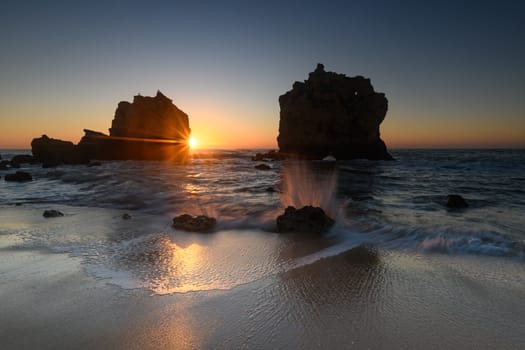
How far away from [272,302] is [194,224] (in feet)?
13.4

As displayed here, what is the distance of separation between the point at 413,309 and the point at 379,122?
5684cm

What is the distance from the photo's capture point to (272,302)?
11.1ft

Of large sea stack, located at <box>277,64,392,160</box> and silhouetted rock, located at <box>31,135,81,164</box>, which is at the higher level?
large sea stack, located at <box>277,64,392,160</box>

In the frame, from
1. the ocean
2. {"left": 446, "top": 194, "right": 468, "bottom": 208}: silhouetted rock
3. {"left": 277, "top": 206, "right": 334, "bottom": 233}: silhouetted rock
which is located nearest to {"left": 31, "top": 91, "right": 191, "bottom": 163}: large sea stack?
the ocean

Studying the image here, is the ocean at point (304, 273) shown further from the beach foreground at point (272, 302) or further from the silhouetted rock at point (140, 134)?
the silhouetted rock at point (140, 134)

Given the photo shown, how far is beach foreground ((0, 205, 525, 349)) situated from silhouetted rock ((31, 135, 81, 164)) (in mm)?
38588

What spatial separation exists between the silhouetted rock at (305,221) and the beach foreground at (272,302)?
56.4 inches

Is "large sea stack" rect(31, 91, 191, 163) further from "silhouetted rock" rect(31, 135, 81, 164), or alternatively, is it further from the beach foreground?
the beach foreground

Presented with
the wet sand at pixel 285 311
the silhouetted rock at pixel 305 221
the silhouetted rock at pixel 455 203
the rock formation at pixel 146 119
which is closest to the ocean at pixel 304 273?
the wet sand at pixel 285 311

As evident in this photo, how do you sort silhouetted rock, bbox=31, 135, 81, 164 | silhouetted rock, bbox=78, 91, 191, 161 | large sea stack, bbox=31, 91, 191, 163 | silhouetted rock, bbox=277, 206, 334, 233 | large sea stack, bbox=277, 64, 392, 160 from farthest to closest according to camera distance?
1. large sea stack, bbox=277, 64, 392, 160
2. silhouetted rock, bbox=78, 91, 191, 161
3. large sea stack, bbox=31, 91, 191, 163
4. silhouetted rock, bbox=31, 135, 81, 164
5. silhouetted rock, bbox=277, 206, 334, 233

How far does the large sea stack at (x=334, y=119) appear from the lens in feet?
173

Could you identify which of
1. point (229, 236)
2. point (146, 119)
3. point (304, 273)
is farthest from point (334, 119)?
point (304, 273)

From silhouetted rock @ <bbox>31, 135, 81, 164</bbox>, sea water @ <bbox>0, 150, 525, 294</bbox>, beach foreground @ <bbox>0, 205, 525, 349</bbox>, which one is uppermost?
silhouetted rock @ <bbox>31, 135, 81, 164</bbox>

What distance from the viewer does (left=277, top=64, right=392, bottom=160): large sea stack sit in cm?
5266
